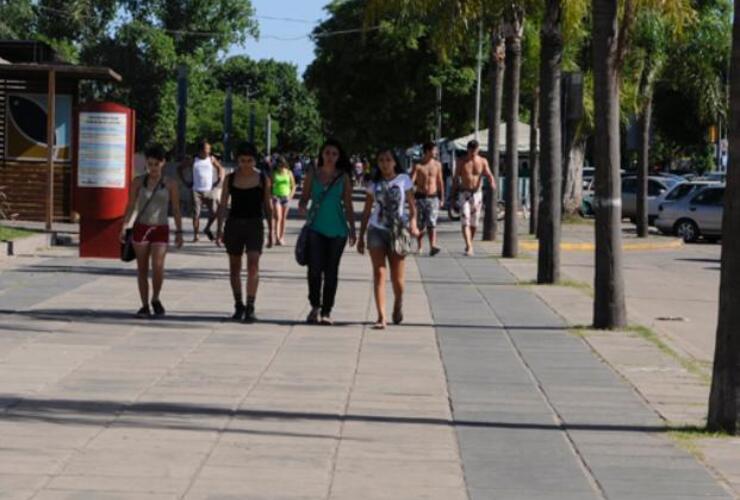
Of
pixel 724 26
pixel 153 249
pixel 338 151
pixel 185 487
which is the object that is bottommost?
pixel 185 487

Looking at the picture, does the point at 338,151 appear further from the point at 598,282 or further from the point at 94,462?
the point at 94,462

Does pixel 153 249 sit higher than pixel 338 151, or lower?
lower

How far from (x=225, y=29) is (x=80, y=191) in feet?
218

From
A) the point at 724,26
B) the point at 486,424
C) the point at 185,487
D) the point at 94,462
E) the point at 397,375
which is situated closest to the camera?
the point at 185,487

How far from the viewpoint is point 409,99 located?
5675 centimetres

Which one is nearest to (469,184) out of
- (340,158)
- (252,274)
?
(340,158)

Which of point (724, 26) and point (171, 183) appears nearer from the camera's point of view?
point (171, 183)

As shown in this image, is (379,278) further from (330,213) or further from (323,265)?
(330,213)

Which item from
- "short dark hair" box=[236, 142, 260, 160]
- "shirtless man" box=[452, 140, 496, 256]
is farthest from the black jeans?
"shirtless man" box=[452, 140, 496, 256]

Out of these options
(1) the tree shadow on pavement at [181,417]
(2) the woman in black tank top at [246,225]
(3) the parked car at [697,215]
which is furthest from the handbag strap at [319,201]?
(3) the parked car at [697,215]

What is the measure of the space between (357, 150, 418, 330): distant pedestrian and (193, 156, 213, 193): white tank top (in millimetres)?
12941

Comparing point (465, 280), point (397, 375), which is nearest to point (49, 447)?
point (397, 375)

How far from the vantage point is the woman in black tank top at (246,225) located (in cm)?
1561

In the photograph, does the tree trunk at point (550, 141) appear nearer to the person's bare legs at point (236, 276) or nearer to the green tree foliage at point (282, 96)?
the person's bare legs at point (236, 276)
